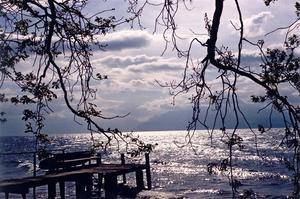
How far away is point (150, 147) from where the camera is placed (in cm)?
702

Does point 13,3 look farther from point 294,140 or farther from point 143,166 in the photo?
point 143,166

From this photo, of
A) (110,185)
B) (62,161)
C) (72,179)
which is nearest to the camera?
(72,179)

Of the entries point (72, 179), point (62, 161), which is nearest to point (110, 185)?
point (72, 179)

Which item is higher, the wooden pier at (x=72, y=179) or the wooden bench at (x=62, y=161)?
the wooden bench at (x=62, y=161)

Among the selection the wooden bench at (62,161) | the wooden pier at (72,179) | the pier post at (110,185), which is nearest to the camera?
the wooden pier at (72,179)

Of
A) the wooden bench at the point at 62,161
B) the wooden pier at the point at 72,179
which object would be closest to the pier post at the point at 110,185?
the wooden pier at the point at 72,179

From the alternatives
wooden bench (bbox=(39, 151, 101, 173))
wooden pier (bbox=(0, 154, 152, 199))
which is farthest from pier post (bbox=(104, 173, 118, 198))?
wooden bench (bbox=(39, 151, 101, 173))

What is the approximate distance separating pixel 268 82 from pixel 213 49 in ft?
2.69

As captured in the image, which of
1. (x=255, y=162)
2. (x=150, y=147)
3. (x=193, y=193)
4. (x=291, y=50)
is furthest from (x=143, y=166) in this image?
(x=255, y=162)

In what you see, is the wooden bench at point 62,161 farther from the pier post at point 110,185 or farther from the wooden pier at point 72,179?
the pier post at point 110,185

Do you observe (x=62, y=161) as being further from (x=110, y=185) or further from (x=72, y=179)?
(x=110, y=185)

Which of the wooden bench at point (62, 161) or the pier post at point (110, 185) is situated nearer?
the wooden bench at point (62, 161)

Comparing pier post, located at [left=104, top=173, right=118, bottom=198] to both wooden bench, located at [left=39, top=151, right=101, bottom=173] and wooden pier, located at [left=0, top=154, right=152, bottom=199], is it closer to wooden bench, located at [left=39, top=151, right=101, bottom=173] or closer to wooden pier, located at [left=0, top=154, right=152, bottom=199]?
wooden pier, located at [left=0, top=154, right=152, bottom=199]

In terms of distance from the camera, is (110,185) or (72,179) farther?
(110,185)
